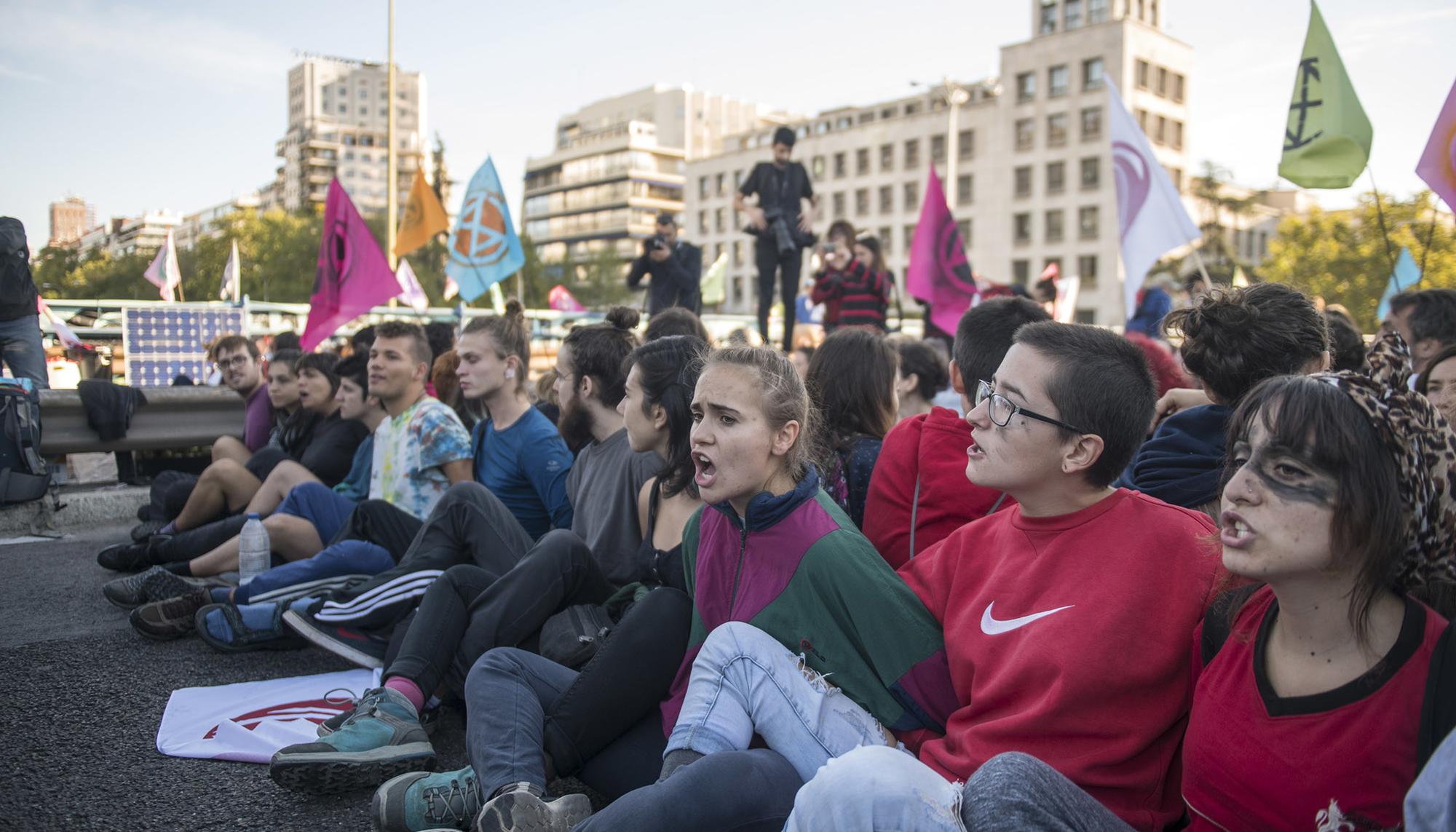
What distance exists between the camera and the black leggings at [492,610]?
3.47 m

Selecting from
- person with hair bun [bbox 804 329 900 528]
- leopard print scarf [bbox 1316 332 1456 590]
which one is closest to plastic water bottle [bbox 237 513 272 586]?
person with hair bun [bbox 804 329 900 528]

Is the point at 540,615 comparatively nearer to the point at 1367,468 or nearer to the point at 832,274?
the point at 1367,468

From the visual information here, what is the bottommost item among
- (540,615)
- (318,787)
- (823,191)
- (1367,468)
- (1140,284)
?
(318,787)

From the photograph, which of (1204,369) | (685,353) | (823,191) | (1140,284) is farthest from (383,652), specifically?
(823,191)

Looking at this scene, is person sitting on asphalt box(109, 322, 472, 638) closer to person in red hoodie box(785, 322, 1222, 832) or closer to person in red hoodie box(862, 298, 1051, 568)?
person in red hoodie box(862, 298, 1051, 568)

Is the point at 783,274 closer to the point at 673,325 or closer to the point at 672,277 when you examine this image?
the point at 672,277

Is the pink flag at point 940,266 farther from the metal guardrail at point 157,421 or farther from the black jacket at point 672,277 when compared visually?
the metal guardrail at point 157,421

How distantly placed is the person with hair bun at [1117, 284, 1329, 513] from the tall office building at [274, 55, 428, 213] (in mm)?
145148

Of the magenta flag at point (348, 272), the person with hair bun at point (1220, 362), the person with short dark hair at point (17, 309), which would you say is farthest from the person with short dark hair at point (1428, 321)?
the person with short dark hair at point (17, 309)

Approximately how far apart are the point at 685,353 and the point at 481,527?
109 cm

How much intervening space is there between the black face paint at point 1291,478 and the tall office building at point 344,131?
479 feet

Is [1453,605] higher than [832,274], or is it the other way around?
[832,274]

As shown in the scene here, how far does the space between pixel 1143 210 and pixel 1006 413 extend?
6077 mm

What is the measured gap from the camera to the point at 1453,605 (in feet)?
5.97
